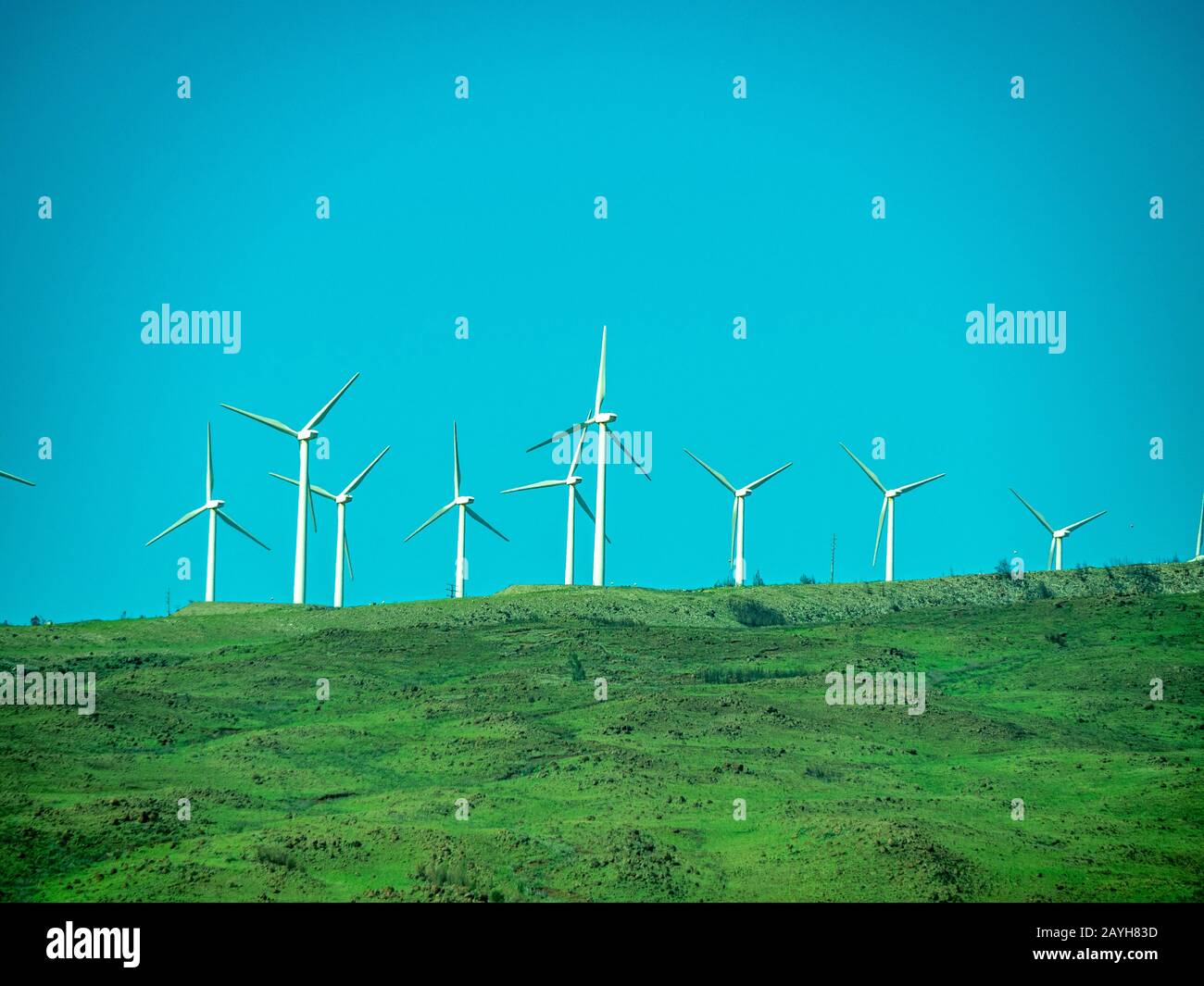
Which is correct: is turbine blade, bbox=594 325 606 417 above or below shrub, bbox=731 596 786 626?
above

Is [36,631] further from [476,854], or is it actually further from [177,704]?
[476,854]

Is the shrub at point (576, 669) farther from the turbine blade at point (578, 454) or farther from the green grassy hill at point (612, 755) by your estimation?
the turbine blade at point (578, 454)

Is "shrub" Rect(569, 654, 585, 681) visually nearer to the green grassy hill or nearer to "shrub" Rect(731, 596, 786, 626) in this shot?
the green grassy hill

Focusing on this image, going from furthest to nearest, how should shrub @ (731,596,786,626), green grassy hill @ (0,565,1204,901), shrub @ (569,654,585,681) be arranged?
shrub @ (731,596,786,626)
shrub @ (569,654,585,681)
green grassy hill @ (0,565,1204,901)

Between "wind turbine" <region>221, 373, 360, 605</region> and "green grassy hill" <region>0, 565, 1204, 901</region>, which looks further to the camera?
"wind turbine" <region>221, 373, 360, 605</region>

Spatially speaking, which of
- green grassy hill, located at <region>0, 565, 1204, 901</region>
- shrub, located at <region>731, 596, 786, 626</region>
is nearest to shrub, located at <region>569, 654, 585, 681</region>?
green grassy hill, located at <region>0, 565, 1204, 901</region>

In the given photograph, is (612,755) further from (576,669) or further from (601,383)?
(601,383)

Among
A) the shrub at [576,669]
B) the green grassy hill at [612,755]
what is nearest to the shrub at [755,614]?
the green grassy hill at [612,755]
